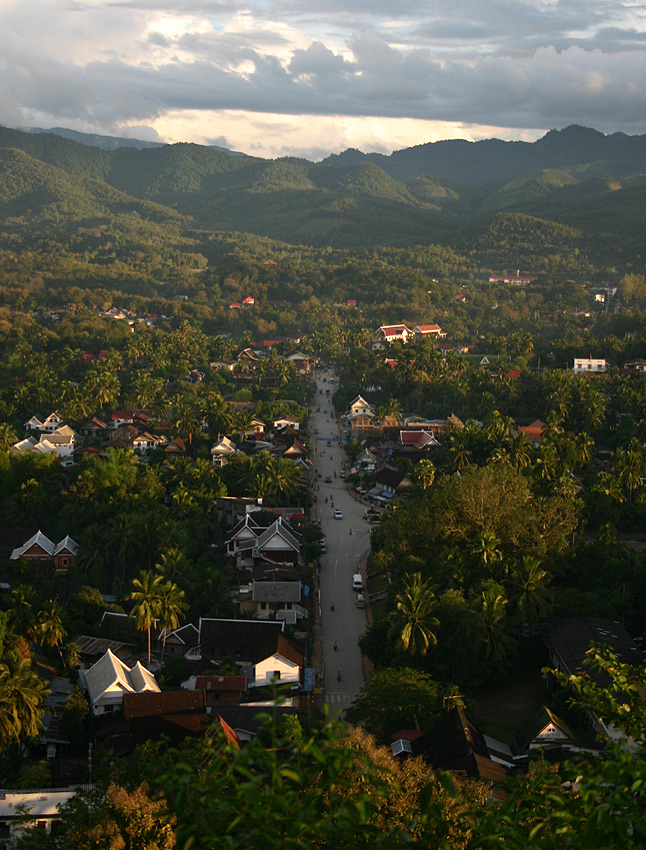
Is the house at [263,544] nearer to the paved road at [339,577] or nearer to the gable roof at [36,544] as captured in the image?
the paved road at [339,577]

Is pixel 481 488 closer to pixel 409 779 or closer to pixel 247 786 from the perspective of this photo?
pixel 409 779

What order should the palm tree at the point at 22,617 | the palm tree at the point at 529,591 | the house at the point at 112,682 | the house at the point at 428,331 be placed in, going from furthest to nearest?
the house at the point at 428,331 → the palm tree at the point at 529,591 → the palm tree at the point at 22,617 → the house at the point at 112,682

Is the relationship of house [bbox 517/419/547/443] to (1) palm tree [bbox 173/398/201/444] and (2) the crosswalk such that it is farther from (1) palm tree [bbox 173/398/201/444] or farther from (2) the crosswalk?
(2) the crosswalk

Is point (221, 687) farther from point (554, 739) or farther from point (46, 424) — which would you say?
point (46, 424)

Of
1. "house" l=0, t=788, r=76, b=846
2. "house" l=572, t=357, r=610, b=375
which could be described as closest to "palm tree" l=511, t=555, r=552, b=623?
"house" l=0, t=788, r=76, b=846

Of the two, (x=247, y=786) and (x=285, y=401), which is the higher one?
(x=247, y=786)

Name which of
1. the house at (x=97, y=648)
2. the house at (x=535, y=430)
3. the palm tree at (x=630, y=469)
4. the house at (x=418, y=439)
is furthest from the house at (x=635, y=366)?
the house at (x=97, y=648)

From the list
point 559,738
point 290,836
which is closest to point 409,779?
point 290,836
